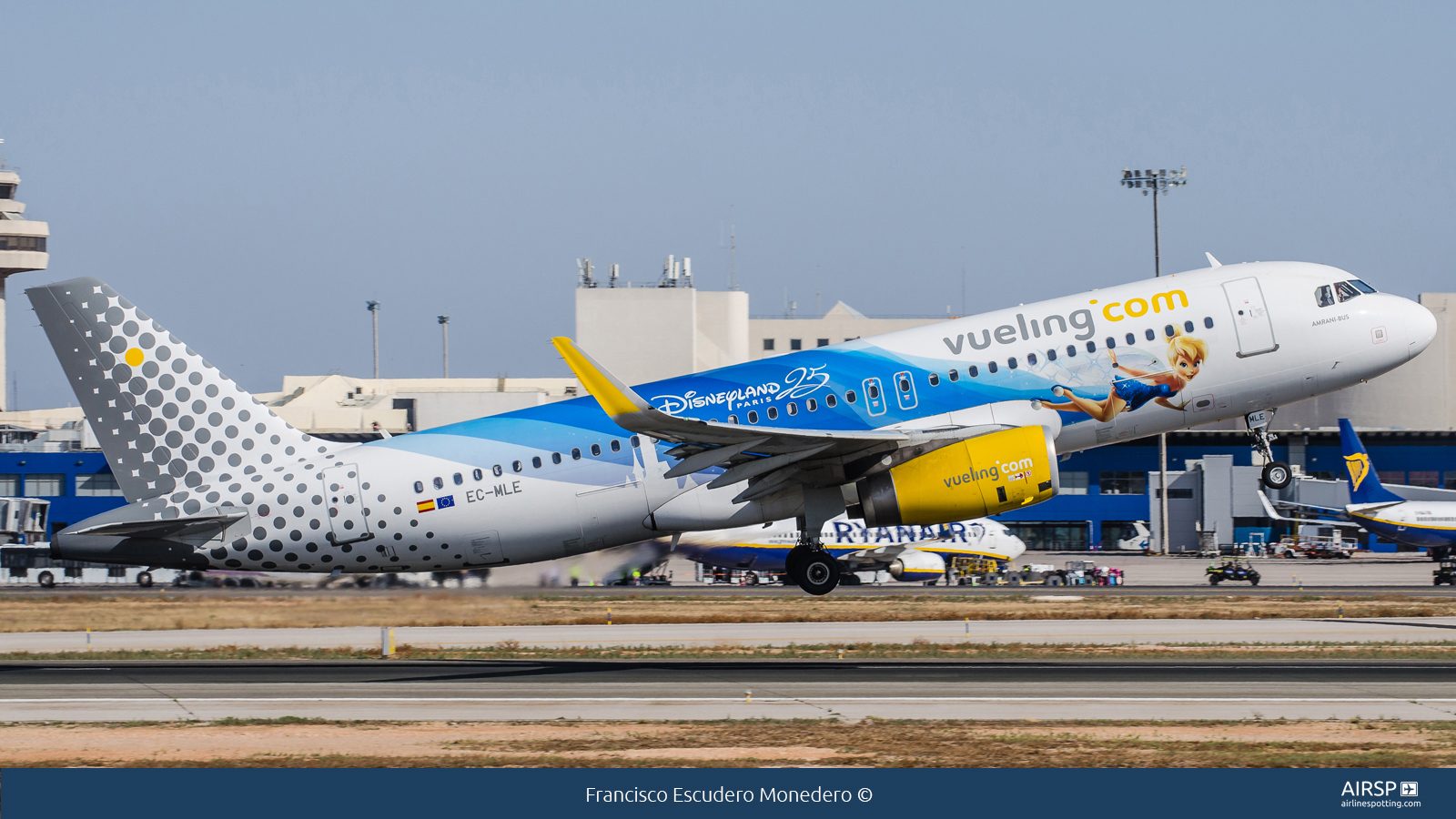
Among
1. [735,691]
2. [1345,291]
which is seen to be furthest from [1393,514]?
[735,691]

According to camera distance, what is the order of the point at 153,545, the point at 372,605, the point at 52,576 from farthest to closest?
1. the point at 52,576
2. the point at 372,605
3. the point at 153,545

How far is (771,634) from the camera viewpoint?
1591 inches

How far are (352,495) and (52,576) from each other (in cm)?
5024

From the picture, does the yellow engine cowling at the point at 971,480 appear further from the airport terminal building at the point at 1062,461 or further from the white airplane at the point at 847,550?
the airport terminal building at the point at 1062,461

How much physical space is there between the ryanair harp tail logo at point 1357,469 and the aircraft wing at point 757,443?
60.1 metres

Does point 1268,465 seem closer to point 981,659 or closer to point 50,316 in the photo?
point 981,659

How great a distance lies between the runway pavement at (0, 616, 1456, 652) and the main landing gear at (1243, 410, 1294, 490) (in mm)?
10975

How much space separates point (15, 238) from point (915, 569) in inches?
4344

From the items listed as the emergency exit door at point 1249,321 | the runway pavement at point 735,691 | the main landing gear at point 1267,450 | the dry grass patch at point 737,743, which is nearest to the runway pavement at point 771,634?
the runway pavement at point 735,691

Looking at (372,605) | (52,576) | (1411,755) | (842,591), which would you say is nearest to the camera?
(1411,755)

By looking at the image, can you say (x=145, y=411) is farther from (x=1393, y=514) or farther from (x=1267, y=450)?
(x=1393, y=514)

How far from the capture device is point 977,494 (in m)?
25.8

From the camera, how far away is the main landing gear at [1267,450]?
28.4 meters

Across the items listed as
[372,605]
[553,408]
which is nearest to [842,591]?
[372,605]
